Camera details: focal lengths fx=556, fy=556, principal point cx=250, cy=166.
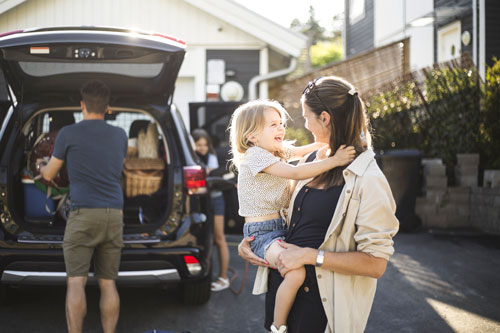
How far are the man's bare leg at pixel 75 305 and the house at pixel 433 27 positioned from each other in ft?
25.4

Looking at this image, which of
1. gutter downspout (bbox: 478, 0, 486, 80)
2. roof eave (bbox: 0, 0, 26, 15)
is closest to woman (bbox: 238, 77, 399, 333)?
gutter downspout (bbox: 478, 0, 486, 80)

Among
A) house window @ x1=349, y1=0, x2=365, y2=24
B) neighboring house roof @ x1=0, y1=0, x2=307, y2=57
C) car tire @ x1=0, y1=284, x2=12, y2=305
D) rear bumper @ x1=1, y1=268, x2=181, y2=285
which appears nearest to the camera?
rear bumper @ x1=1, y1=268, x2=181, y2=285

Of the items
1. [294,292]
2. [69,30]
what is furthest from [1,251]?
[294,292]

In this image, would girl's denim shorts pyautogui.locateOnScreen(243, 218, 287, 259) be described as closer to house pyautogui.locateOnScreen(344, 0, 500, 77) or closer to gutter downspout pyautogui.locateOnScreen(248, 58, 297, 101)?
house pyautogui.locateOnScreen(344, 0, 500, 77)

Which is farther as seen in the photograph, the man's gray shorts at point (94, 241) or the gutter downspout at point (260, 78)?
the gutter downspout at point (260, 78)

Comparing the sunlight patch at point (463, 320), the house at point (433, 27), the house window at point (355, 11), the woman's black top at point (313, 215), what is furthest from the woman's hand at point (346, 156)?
the house window at point (355, 11)

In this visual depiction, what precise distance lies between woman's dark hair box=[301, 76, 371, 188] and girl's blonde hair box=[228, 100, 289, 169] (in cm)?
43

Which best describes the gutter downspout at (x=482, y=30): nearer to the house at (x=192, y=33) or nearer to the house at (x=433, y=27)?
the house at (x=433, y=27)

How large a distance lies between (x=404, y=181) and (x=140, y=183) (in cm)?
501

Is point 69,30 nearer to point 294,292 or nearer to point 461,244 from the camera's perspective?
point 294,292

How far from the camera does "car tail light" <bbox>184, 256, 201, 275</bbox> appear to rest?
173 inches

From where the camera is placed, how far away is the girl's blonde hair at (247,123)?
266cm

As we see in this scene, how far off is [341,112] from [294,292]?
763mm

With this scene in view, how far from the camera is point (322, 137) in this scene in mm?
2340
